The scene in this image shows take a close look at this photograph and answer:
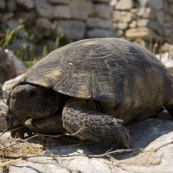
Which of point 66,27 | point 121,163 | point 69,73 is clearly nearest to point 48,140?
point 69,73

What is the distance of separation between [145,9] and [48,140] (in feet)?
30.8

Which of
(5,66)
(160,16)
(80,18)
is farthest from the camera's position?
(160,16)

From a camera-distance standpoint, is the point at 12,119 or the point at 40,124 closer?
the point at 40,124

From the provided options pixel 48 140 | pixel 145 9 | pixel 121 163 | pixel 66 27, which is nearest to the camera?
pixel 121 163

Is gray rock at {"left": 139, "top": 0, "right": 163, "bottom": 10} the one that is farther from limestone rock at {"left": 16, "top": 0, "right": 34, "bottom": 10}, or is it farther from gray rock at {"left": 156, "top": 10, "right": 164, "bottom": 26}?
limestone rock at {"left": 16, "top": 0, "right": 34, "bottom": 10}

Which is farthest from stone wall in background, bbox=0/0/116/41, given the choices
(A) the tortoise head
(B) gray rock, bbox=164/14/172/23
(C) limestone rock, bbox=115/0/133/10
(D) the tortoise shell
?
(A) the tortoise head

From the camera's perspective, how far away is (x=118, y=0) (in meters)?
11.4

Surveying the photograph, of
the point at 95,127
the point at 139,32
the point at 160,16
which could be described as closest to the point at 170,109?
the point at 95,127

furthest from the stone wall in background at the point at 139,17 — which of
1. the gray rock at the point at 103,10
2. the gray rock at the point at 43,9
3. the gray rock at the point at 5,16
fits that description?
the gray rock at the point at 5,16

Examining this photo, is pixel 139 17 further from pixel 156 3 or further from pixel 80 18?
pixel 80 18

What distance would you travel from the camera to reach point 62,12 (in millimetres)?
8594

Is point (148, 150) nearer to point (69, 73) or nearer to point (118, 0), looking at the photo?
point (69, 73)

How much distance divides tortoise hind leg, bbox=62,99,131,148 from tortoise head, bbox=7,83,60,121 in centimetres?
21

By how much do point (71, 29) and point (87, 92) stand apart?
23.0ft
